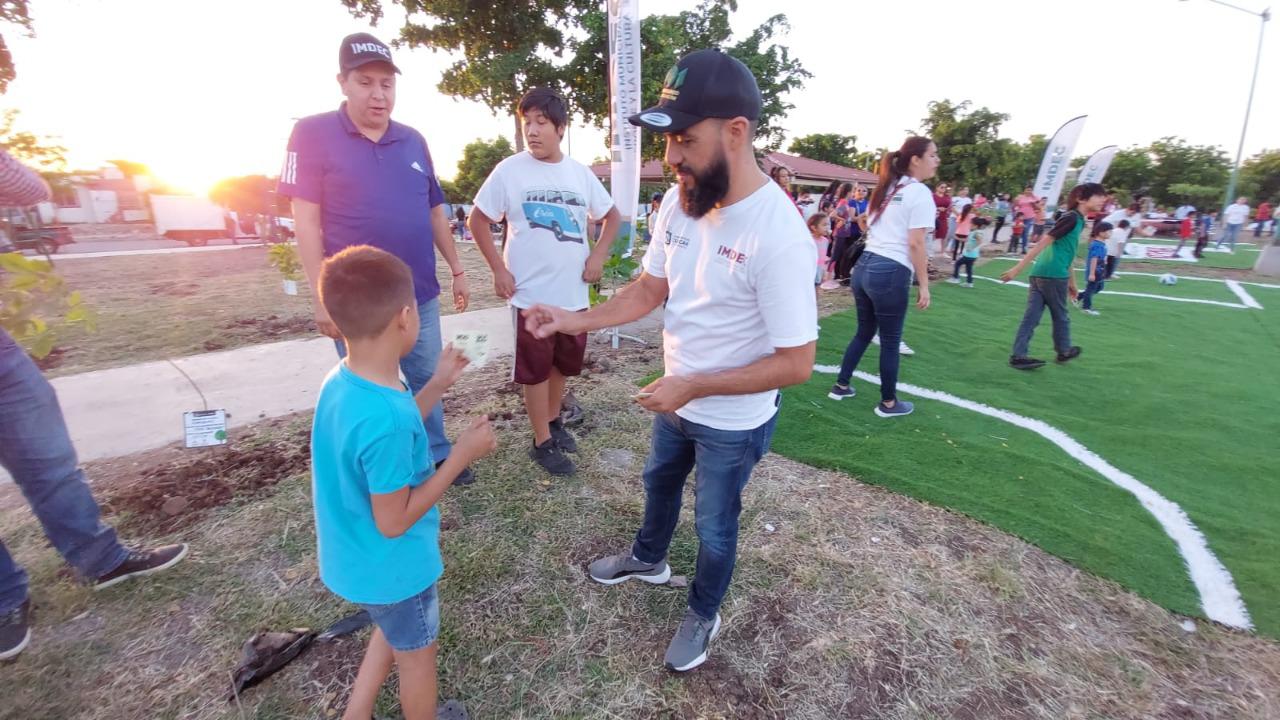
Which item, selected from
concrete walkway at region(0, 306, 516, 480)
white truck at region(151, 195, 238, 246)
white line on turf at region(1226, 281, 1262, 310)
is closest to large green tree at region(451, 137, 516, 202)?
white truck at region(151, 195, 238, 246)

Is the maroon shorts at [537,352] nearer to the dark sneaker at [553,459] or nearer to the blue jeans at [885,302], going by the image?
the dark sneaker at [553,459]

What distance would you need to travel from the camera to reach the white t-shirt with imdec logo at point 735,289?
4.98 ft

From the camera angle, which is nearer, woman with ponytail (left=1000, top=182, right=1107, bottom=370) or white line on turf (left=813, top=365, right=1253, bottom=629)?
white line on turf (left=813, top=365, right=1253, bottom=629)

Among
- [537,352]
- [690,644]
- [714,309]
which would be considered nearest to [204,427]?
[537,352]

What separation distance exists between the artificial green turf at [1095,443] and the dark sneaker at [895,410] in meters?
0.07

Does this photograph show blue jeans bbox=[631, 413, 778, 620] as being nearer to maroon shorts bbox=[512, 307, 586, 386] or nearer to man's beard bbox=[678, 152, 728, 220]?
man's beard bbox=[678, 152, 728, 220]

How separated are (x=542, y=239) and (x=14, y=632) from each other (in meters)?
2.71

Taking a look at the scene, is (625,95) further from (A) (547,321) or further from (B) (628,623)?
(B) (628,623)

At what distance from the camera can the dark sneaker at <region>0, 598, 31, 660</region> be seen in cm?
197

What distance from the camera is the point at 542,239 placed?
3105 mm

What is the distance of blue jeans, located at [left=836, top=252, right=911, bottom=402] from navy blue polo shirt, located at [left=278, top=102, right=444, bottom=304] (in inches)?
119

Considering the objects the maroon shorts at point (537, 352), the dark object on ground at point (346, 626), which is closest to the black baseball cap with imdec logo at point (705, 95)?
the maroon shorts at point (537, 352)

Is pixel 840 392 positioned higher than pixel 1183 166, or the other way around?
pixel 1183 166

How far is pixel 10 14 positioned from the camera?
1.86 m
